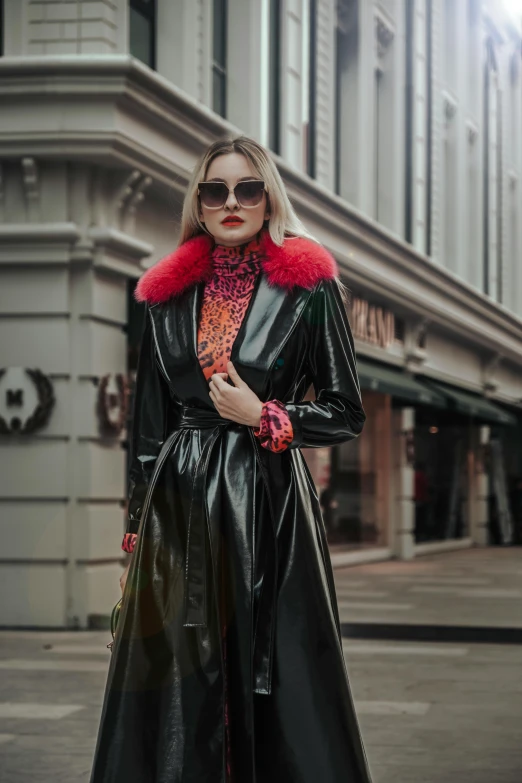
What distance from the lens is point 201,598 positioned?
10.0 feet

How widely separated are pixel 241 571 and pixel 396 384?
1632 centimetres

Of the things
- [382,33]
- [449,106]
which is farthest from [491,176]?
[382,33]

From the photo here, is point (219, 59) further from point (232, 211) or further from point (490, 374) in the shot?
point (490, 374)

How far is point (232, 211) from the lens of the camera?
329 cm

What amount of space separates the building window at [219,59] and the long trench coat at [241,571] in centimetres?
1093

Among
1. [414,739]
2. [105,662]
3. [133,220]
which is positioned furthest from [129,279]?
[414,739]

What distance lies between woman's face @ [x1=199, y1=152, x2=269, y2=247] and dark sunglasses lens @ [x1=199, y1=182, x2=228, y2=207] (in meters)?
0.01

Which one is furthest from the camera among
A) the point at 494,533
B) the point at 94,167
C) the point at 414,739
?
the point at 494,533

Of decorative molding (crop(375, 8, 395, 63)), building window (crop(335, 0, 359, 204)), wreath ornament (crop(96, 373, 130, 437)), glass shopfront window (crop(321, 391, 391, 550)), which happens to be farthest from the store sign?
wreath ornament (crop(96, 373, 130, 437))

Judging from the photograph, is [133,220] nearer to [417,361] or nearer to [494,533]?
[417,361]

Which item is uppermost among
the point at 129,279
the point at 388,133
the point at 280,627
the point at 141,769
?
the point at 388,133

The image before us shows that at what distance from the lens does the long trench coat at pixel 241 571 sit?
3.03 metres

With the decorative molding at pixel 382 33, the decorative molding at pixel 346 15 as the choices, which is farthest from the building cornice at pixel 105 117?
the decorative molding at pixel 382 33

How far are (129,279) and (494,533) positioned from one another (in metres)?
18.4
